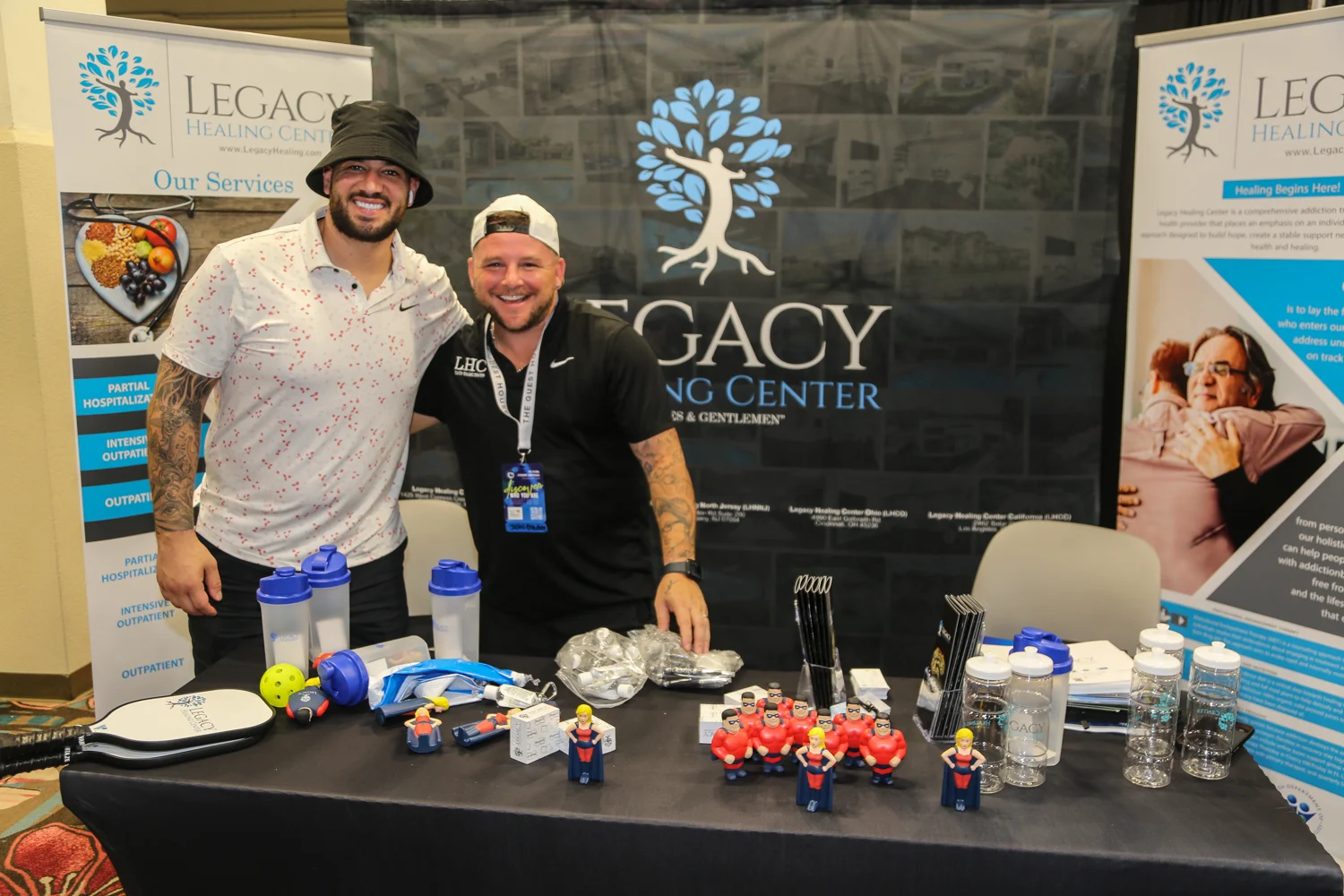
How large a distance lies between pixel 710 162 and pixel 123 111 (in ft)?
5.77

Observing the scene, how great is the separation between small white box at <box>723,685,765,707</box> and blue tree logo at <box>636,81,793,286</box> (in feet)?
6.11

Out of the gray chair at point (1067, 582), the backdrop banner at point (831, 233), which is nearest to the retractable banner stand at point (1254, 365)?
the backdrop banner at point (831, 233)

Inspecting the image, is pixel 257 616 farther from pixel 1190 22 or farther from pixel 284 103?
pixel 1190 22

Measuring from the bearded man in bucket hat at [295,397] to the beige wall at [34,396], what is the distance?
1539 millimetres

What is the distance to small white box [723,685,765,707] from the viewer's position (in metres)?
1.60

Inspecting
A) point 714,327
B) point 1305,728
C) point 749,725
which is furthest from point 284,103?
point 1305,728

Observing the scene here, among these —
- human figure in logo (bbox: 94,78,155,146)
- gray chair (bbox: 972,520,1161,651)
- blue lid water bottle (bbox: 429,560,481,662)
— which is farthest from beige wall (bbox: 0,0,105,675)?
gray chair (bbox: 972,520,1161,651)

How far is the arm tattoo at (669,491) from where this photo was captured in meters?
2.06

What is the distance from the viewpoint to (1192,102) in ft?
8.86

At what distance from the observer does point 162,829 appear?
1446 millimetres

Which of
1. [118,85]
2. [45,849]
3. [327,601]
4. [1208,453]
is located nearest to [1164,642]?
[327,601]

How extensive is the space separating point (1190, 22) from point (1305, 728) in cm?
214

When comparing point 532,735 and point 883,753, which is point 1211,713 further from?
point 532,735

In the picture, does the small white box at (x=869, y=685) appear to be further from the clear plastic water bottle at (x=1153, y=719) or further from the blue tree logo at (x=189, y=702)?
the blue tree logo at (x=189, y=702)
